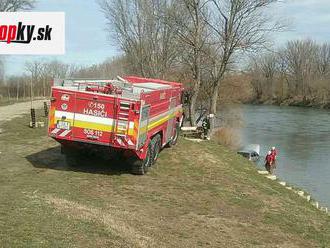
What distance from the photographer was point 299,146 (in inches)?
1567

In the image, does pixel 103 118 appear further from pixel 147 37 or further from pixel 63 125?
pixel 147 37

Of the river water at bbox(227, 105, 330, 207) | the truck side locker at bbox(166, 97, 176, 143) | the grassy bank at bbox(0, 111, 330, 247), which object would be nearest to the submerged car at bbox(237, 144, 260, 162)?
the river water at bbox(227, 105, 330, 207)

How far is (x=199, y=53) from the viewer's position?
28.0 meters

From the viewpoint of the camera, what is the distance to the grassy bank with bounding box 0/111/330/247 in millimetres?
7932

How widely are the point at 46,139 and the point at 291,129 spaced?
1450 inches

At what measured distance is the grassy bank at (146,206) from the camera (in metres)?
7.93

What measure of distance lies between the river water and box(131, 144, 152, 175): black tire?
10.1 metres

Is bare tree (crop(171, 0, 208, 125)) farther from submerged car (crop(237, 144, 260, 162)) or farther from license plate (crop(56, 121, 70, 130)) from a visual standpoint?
license plate (crop(56, 121, 70, 130))

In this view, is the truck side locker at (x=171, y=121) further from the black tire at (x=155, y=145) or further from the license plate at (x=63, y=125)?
the license plate at (x=63, y=125)

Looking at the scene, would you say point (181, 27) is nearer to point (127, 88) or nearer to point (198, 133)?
point (198, 133)

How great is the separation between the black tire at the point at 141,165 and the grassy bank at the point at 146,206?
18 cm

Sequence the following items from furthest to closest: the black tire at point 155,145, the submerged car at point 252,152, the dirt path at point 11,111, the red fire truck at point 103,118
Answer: the submerged car at point 252,152 < the dirt path at point 11,111 < the black tire at point 155,145 < the red fire truck at point 103,118

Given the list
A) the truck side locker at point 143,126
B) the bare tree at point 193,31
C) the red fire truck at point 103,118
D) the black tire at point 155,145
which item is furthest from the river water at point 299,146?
the red fire truck at point 103,118

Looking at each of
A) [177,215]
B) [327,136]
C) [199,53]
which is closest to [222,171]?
[177,215]
